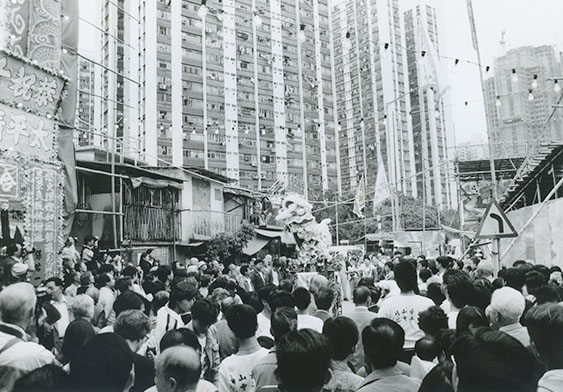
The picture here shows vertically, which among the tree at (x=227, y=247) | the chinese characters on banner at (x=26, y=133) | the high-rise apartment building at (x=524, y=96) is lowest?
the tree at (x=227, y=247)

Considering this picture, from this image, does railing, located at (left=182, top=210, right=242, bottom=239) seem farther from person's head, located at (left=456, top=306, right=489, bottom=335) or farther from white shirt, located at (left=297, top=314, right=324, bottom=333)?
person's head, located at (left=456, top=306, right=489, bottom=335)

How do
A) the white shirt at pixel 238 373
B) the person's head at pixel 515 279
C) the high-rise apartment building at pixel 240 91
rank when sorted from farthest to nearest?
the high-rise apartment building at pixel 240 91 < the person's head at pixel 515 279 < the white shirt at pixel 238 373

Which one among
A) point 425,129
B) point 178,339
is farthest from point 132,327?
point 425,129

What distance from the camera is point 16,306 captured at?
10.7 feet

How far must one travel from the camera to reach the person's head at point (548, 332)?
236cm

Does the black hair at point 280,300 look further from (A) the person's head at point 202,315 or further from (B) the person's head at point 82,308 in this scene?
(B) the person's head at point 82,308

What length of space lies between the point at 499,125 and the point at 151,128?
26195 mm

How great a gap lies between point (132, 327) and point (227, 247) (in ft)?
57.2

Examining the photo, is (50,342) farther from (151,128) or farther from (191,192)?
(151,128)

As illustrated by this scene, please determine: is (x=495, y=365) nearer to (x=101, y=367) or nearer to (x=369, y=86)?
(x=101, y=367)

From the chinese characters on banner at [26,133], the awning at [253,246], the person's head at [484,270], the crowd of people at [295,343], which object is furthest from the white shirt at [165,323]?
the awning at [253,246]

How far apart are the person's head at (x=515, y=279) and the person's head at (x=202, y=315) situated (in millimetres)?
3487

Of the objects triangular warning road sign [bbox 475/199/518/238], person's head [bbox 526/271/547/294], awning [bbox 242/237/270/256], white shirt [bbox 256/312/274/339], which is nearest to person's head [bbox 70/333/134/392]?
white shirt [bbox 256/312/274/339]

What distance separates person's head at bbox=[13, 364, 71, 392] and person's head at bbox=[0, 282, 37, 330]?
1135 millimetres
